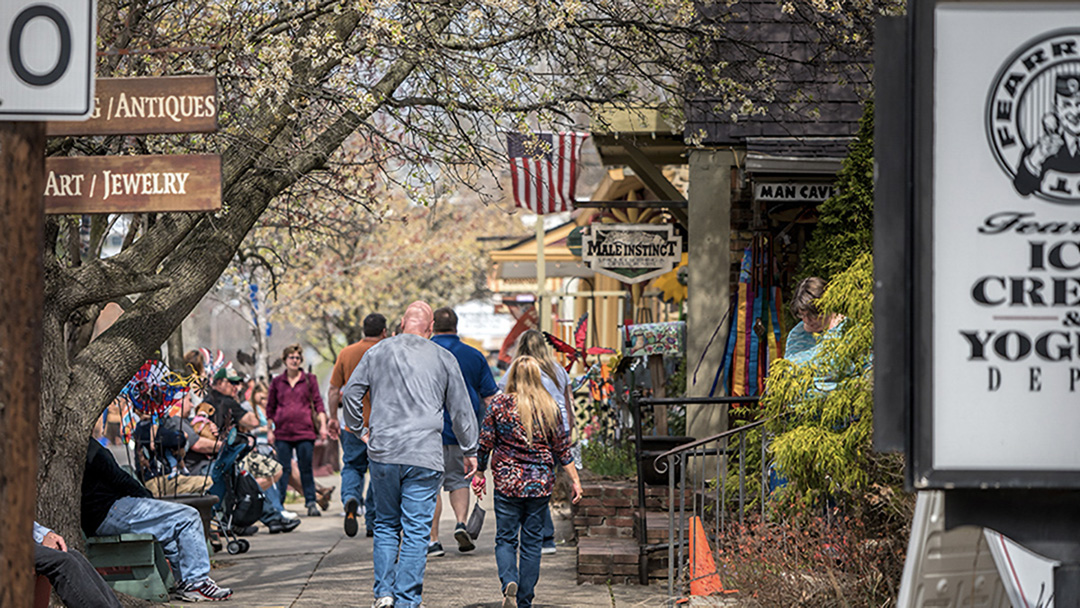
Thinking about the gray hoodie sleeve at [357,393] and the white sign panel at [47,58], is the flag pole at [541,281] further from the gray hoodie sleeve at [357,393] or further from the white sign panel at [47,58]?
the white sign panel at [47,58]

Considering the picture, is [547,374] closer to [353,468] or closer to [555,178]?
[353,468]

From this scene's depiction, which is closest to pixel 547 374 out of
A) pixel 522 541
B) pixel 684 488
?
pixel 684 488

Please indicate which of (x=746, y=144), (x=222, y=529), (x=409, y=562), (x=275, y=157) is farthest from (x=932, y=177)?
(x=222, y=529)

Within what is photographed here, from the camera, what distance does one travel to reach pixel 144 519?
27.2ft

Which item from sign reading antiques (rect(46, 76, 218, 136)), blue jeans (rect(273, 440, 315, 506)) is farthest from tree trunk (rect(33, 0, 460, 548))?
blue jeans (rect(273, 440, 315, 506))

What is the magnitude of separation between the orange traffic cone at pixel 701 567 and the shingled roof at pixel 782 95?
12.8 feet

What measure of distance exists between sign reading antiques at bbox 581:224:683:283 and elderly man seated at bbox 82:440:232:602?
597 centimetres

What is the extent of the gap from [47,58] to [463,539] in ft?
23.3

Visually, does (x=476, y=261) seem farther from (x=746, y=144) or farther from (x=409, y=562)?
(x=409, y=562)

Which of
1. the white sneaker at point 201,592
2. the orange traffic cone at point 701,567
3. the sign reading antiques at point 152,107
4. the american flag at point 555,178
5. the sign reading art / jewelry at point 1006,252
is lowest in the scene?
the white sneaker at point 201,592

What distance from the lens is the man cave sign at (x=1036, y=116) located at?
10.2ft

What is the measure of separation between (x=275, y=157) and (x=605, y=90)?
2959 mm

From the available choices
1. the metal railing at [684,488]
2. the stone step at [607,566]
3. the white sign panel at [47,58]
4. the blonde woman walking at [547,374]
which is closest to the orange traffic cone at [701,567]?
the metal railing at [684,488]

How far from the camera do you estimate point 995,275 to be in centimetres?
316
